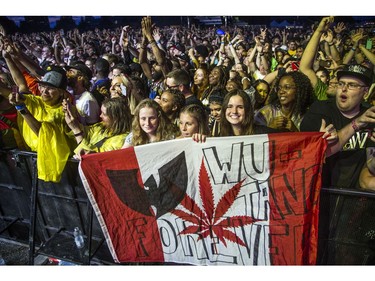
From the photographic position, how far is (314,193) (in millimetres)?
2252

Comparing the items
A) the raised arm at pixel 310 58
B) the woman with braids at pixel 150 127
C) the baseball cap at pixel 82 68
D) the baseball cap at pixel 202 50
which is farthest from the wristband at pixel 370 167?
the baseball cap at pixel 82 68

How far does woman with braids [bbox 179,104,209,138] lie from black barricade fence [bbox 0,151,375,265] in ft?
3.14

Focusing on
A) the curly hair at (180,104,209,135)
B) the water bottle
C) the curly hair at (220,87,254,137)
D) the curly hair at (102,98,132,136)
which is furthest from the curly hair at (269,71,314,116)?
the water bottle

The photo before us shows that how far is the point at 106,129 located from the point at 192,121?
80 centimetres

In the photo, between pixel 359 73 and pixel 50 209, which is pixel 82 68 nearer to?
pixel 50 209

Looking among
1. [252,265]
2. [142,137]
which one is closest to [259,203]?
[252,265]

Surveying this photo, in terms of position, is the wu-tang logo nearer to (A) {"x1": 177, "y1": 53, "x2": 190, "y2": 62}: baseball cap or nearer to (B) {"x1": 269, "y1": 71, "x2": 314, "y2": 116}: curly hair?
(B) {"x1": 269, "y1": 71, "x2": 314, "y2": 116}: curly hair

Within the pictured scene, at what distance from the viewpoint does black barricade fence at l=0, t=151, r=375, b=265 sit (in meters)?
2.22

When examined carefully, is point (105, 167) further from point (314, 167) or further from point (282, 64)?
point (282, 64)

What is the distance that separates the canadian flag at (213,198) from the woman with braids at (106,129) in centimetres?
22

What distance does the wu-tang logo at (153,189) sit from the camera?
8.01 feet

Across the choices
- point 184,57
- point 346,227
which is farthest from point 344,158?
point 184,57

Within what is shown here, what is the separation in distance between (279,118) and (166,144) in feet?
3.45

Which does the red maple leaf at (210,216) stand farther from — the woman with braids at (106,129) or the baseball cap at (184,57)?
the baseball cap at (184,57)
